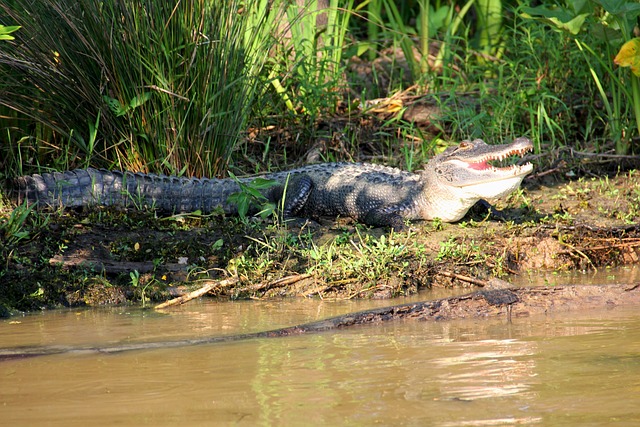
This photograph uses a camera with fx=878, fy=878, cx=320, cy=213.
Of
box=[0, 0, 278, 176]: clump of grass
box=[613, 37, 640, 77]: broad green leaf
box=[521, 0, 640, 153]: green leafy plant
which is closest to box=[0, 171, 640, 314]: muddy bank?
box=[0, 0, 278, 176]: clump of grass

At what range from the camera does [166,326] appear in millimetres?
4062

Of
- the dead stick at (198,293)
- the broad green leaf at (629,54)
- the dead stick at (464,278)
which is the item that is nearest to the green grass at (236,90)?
the broad green leaf at (629,54)

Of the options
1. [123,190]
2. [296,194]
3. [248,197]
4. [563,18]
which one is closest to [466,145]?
[296,194]

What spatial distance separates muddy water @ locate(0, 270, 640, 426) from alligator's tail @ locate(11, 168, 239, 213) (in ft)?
5.90

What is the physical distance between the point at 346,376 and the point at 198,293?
1775 millimetres

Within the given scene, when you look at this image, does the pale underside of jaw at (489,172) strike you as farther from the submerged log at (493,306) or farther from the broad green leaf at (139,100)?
the broad green leaf at (139,100)

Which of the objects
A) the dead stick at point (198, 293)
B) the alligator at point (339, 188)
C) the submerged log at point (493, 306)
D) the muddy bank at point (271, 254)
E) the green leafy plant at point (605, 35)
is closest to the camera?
the submerged log at point (493, 306)

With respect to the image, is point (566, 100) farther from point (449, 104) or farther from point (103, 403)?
point (103, 403)

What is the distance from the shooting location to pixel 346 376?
3047 mm

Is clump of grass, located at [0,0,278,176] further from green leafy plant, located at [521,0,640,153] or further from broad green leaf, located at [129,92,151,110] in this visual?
green leafy plant, located at [521,0,640,153]

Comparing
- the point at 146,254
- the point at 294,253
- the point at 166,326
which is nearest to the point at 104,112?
the point at 146,254

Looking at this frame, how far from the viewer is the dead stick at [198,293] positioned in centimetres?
457

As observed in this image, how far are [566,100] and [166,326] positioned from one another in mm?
4967

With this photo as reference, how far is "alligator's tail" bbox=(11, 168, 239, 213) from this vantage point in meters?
5.77
